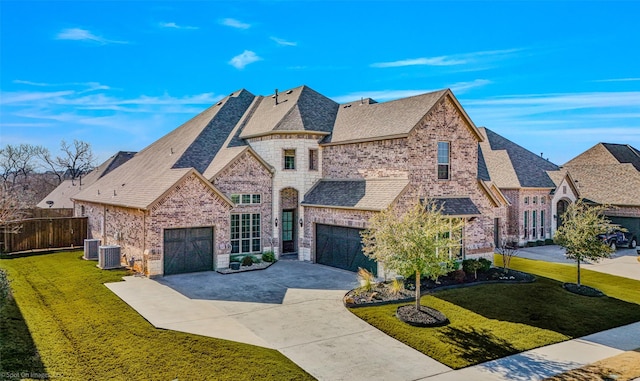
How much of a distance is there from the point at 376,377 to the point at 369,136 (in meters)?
14.0

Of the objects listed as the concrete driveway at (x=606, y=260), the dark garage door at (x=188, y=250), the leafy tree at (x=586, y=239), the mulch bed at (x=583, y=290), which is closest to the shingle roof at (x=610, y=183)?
the concrete driveway at (x=606, y=260)

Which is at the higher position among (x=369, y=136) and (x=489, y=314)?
(x=369, y=136)

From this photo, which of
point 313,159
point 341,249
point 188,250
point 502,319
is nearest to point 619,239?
point 502,319

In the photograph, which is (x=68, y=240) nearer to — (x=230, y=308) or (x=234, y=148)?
(x=234, y=148)

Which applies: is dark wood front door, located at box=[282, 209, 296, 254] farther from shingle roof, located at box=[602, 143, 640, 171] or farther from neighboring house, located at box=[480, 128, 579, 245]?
shingle roof, located at box=[602, 143, 640, 171]

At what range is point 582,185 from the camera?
36344 millimetres

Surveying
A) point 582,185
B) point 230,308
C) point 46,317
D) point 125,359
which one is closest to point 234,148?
point 230,308

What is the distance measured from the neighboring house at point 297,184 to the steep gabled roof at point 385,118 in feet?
0.27

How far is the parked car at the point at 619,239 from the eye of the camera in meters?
30.0

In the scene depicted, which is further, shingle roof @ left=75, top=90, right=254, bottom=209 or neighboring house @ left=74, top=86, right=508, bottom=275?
shingle roof @ left=75, top=90, right=254, bottom=209

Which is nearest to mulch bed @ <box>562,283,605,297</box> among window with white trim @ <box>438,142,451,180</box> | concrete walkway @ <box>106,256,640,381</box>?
concrete walkway @ <box>106,256,640,381</box>

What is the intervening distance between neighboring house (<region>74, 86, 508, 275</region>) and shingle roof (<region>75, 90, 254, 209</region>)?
4.7 inches

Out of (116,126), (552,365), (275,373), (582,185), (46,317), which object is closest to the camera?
(275,373)

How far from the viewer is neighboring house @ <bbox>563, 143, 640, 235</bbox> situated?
32.0 metres
